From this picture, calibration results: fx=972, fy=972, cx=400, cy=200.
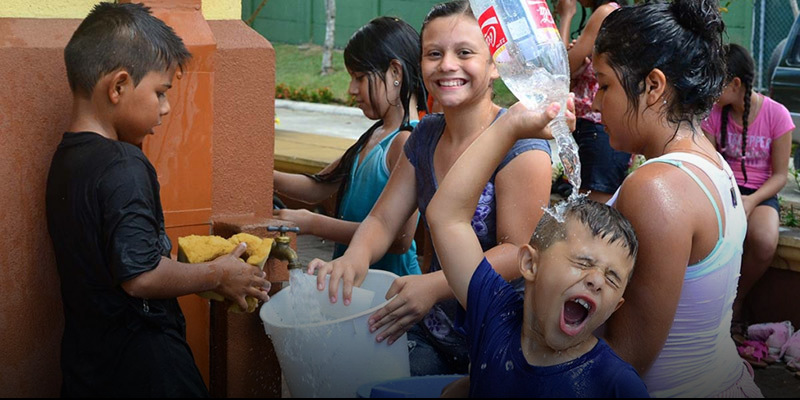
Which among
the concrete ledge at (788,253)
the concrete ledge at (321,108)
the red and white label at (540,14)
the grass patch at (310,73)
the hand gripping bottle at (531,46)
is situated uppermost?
the red and white label at (540,14)

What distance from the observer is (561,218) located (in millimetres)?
2455

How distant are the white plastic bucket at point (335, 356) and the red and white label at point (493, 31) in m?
0.84

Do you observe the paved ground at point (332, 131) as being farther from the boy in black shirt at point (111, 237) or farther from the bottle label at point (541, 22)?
the boy in black shirt at point (111, 237)

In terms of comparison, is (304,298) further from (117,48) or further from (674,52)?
(674,52)

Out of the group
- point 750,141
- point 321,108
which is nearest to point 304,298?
point 750,141

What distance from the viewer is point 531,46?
9.48ft

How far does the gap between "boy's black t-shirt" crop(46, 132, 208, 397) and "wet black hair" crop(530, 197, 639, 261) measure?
3.92 ft

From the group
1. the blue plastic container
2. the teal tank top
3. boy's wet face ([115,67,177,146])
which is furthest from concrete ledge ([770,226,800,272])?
boy's wet face ([115,67,177,146])

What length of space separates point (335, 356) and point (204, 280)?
500 millimetres

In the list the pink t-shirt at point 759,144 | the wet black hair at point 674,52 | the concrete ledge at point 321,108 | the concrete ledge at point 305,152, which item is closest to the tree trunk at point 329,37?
the concrete ledge at point 321,108

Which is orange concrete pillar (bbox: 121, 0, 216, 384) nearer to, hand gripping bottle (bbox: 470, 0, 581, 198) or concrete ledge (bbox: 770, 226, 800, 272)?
hand gripping bottle (bbox: 470, 0, 581, 198)

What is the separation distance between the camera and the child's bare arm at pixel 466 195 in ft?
8.46

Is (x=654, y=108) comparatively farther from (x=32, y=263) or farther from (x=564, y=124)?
(x=32, y=263)

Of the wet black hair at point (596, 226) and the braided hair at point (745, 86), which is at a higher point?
the wet black hair at point (596, 226)
